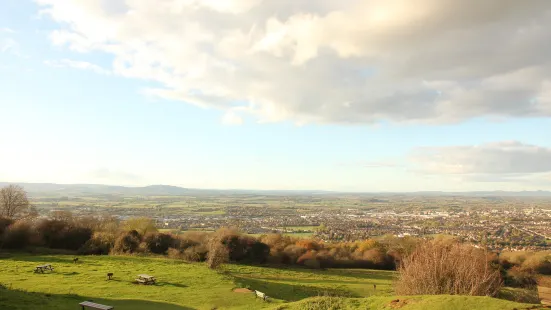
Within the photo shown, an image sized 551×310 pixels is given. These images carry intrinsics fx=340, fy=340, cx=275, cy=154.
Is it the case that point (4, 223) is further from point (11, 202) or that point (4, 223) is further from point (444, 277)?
point (444, 277)

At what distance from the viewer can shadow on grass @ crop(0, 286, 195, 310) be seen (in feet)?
61.4

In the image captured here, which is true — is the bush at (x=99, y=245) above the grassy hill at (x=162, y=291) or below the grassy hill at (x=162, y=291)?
below

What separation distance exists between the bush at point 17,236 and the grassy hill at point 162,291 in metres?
10.1

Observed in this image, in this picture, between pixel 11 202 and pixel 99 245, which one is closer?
pixel 99 245

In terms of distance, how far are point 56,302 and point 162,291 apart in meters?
7.93

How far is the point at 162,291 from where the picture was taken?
2723cm

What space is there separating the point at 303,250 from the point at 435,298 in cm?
5744

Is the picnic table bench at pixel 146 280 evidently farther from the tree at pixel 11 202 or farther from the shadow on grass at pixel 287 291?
the tree at pixel 11 202

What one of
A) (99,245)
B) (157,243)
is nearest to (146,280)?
(157,243)

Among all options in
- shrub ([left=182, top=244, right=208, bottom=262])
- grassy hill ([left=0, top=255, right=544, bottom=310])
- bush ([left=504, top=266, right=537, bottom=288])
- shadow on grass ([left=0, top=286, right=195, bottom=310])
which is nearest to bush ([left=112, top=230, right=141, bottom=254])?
shrub ([left=182, top=244, right=208, bottom=262])

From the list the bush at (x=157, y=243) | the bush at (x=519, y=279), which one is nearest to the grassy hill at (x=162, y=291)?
the bush at (x=157, y=243)

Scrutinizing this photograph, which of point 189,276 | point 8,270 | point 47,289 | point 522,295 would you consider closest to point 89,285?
point 47,289

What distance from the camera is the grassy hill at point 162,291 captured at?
15.3 metres

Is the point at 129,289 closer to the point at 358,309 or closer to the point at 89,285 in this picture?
the point at 89,285
